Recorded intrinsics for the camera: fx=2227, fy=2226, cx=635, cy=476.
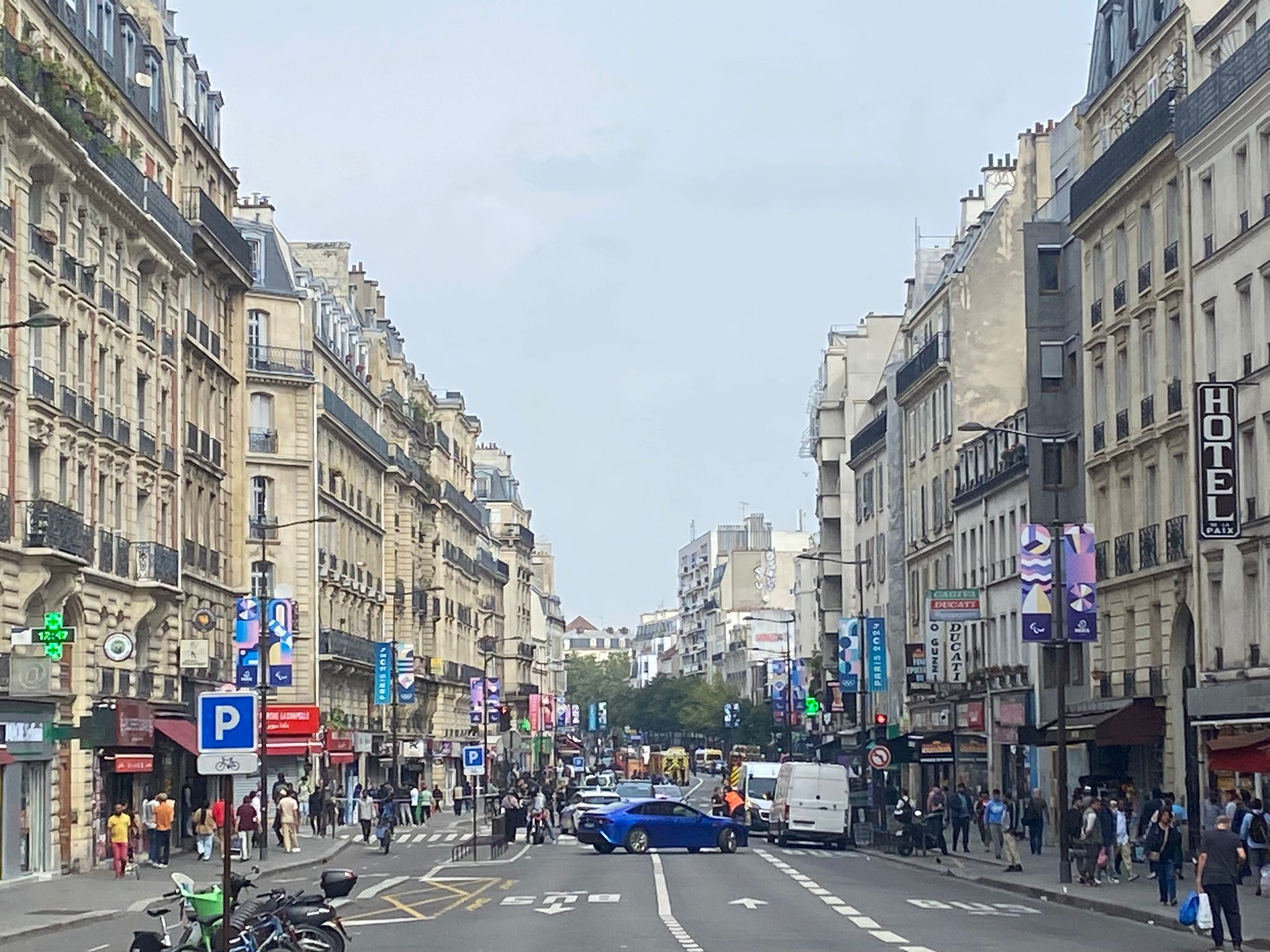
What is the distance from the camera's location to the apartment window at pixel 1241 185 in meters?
43.6

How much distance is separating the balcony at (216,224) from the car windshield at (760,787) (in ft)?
76.3

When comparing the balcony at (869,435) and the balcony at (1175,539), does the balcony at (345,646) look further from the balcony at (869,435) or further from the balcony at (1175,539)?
the balcony at (1175,539)

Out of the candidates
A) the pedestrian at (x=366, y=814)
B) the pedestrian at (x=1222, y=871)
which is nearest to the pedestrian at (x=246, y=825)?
the pedestrian at (x=366, y=814)

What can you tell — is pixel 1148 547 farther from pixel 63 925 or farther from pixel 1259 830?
pixel 63 925

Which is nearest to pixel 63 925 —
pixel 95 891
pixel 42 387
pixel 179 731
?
pixel 95 891

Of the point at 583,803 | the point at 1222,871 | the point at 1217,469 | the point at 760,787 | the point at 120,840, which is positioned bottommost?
the point at 583,803

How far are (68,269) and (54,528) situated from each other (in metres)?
6.33

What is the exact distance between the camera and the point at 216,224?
6278cm

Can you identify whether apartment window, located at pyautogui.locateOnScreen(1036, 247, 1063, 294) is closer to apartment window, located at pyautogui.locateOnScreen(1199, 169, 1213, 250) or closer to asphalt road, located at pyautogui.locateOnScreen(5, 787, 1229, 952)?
apartment window, located at pyautogui.locateOnScreen(1199, 169, 1213, 250)

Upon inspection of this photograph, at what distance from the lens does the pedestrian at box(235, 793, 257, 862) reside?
169ft

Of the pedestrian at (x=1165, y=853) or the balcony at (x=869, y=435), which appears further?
the balcony at (x=869, y=435)

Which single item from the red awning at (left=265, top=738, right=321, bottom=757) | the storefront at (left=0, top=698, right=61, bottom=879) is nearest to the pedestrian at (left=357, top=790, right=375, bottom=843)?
the red awning at (left=265, top=738, right=321, bottom=757)

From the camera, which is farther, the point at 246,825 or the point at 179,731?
the point at 179,731

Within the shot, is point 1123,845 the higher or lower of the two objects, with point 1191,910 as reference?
lower
